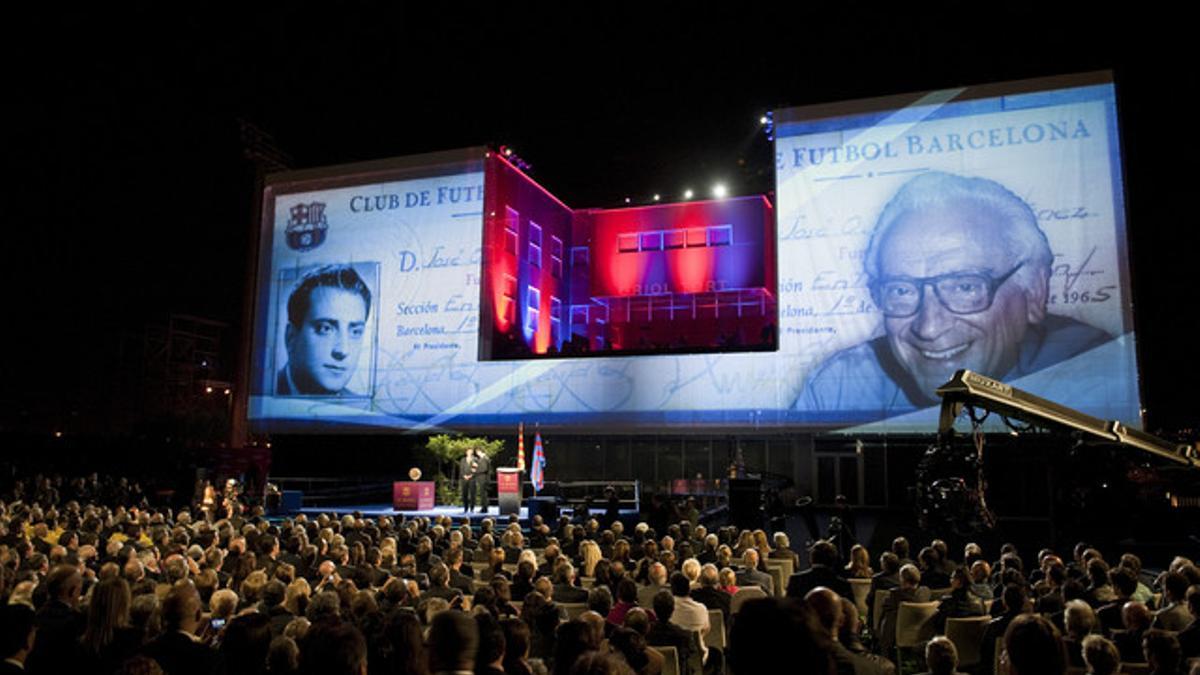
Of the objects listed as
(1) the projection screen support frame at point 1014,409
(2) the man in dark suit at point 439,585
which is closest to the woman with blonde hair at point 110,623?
(2) the man in dark suit at point 439,585

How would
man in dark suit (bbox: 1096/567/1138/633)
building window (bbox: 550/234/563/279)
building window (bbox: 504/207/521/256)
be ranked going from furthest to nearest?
1. building window (bbox: 550/234/563/279)
2. building window (bbox: 504/207/521/256)
3. man in dark suit (bbox: 1096/567/1138/633)

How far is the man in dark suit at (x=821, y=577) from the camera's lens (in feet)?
20.5

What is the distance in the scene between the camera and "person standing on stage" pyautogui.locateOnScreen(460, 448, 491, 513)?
17331mm

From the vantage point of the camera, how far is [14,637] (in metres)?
3.55

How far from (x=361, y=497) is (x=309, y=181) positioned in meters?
8.43

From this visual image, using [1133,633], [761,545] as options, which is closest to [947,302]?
[761,545]

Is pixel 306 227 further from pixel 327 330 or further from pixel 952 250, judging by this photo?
pixel 952 250

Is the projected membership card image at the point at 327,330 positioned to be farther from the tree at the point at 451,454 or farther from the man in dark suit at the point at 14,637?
the man in dark suit at the point at 14,637

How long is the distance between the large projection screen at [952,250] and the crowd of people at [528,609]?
7073mm

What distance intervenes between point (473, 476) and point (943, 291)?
32.7 ft

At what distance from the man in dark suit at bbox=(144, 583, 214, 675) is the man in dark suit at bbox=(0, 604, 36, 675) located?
48 centimetres

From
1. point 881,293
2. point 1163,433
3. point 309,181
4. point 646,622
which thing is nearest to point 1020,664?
point 646,622

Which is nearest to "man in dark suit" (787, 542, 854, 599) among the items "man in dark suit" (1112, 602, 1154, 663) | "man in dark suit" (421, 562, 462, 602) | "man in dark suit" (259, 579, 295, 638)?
"man in dark suit" (1112, 602, 1154, 663)

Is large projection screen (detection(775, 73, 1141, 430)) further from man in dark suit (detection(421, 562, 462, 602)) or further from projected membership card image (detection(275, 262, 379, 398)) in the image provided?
man in dark suit (detection(421, 562, 462, 602))
